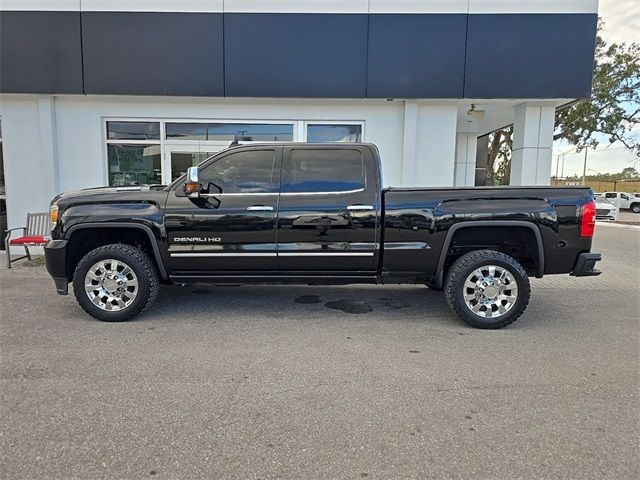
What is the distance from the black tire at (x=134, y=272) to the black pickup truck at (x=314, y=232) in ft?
0.04

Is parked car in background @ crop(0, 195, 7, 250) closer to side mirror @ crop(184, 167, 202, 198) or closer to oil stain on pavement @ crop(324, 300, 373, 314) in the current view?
side mirror @ crop(184, 167, 202, 198)

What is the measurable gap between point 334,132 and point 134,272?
5.70m

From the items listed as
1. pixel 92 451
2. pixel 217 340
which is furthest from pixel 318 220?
pixel 92 451

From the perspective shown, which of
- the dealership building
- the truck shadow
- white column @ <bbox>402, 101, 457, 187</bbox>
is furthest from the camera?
white column @ <bbox>402, 101, 457, 187</bbox>

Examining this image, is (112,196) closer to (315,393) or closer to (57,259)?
(57,259)

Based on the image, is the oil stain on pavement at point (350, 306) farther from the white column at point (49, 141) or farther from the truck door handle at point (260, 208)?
the white column at point (49, 141)

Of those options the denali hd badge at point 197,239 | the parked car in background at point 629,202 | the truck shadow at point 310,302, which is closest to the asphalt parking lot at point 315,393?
the truck shadow at point 310,302

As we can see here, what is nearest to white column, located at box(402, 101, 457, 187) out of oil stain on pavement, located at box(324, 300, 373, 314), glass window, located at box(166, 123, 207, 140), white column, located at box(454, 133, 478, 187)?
oil stain on pavement, located at box(324, 300, 373, 314)

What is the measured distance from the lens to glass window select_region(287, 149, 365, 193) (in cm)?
497

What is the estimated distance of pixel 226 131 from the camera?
361 inches

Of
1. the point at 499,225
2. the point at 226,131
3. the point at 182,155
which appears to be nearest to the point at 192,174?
the point at 499,225

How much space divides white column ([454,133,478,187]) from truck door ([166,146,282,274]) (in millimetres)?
10300

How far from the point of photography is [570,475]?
240 cm

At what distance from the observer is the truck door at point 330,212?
486 centimetres
